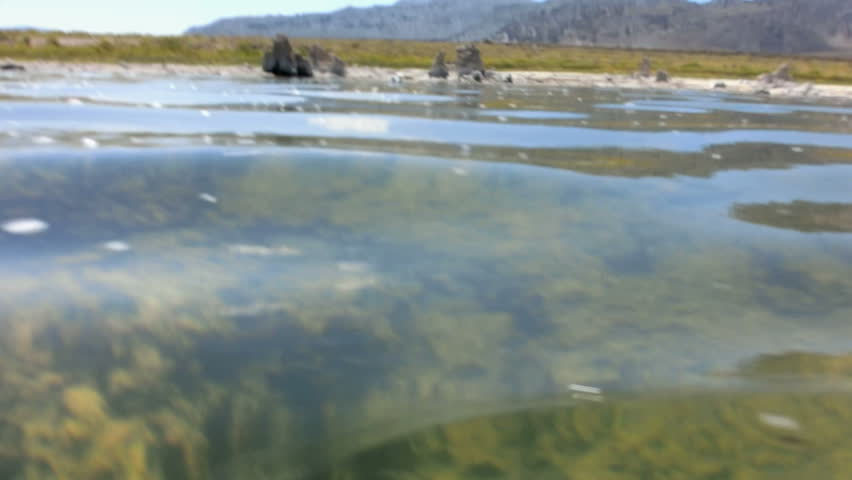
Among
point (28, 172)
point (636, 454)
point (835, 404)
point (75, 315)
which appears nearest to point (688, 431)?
point (636, 454)

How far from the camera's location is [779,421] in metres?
2.10

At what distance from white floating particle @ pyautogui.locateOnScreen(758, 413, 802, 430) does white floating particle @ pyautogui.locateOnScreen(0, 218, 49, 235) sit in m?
3.63

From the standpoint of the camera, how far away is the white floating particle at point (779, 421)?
6.79 feet

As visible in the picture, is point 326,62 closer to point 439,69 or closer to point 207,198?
point 439,69

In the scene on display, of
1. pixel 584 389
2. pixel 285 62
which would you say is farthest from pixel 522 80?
pixel 584 389

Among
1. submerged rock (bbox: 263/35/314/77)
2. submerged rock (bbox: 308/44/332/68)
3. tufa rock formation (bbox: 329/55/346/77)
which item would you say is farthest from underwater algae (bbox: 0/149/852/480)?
submerged rock (bbox: 308/44/332/68)

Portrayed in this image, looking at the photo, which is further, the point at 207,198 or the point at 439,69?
the point at 439,69

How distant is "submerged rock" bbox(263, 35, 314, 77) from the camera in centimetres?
2956

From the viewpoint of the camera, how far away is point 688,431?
2051 millimetres

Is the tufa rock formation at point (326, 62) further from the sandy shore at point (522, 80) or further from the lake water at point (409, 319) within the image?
the lake water at point (409, 319)

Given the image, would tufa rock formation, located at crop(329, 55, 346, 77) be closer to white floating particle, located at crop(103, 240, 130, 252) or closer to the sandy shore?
the sandy shore

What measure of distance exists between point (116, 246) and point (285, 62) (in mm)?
28070

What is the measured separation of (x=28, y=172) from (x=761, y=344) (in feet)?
15.4

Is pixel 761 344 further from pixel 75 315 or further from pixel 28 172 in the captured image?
pixel 28 172
